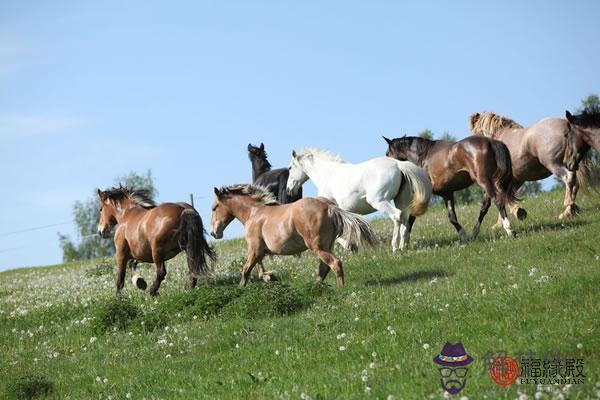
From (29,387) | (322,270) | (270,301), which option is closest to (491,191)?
(322,270)

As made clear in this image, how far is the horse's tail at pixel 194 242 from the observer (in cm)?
1622

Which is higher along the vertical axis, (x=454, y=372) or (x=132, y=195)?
(x=132, y=195)

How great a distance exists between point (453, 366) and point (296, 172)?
12.3m

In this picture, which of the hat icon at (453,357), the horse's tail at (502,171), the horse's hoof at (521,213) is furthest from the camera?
the horse's hoof at (521,213)

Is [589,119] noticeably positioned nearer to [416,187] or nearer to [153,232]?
[416,187]

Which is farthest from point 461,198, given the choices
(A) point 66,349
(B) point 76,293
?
(A) point 66,349

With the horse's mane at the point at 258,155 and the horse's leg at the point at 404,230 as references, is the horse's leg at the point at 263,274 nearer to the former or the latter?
the horse's leg at the point at 404,230

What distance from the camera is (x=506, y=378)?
7.92 metres

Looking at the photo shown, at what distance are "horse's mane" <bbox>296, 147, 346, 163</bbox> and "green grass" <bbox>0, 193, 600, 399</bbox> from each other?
8.32 ft

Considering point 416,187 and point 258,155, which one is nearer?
point 416,187

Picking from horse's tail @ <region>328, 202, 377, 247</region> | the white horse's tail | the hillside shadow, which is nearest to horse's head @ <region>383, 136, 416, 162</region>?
the white horse's tail

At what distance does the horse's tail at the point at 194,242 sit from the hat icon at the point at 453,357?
25.9ft

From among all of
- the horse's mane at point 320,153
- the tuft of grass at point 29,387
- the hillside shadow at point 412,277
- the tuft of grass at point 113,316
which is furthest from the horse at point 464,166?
the tuft of grass at point 29,387

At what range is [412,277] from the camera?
14859 mm
